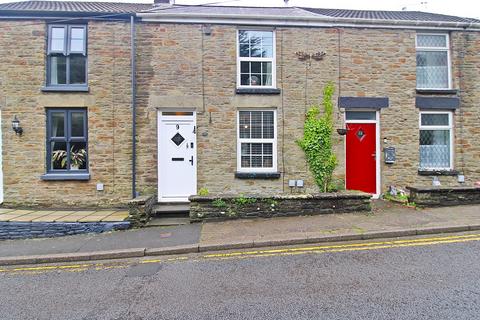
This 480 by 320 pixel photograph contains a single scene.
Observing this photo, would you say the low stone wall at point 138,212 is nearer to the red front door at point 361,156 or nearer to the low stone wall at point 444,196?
the red front door at point 361,156

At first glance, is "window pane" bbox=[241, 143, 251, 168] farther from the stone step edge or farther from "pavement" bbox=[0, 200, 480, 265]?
the stone step edge

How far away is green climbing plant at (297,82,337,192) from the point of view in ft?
31.9

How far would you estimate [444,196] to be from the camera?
8562mm

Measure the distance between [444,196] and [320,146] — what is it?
11.9ft

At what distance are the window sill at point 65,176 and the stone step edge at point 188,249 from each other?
11.8ft

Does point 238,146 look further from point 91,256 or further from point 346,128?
point 91,256

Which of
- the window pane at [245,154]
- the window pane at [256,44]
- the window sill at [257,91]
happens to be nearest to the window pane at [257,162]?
the window pane at [245,154]

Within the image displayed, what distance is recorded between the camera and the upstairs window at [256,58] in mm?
9906

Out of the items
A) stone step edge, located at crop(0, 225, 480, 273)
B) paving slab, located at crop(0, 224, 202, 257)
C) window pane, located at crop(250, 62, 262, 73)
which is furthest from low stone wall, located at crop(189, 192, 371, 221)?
window pane, located at crop(250, 62, 262, 73)

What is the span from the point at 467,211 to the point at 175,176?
7.98 meters

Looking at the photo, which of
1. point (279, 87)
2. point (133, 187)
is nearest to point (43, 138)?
point (133, 187)

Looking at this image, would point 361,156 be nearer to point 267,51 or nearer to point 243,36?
point 267,51

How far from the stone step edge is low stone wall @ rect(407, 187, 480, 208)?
2156 mm

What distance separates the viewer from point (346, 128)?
33.2 feet
